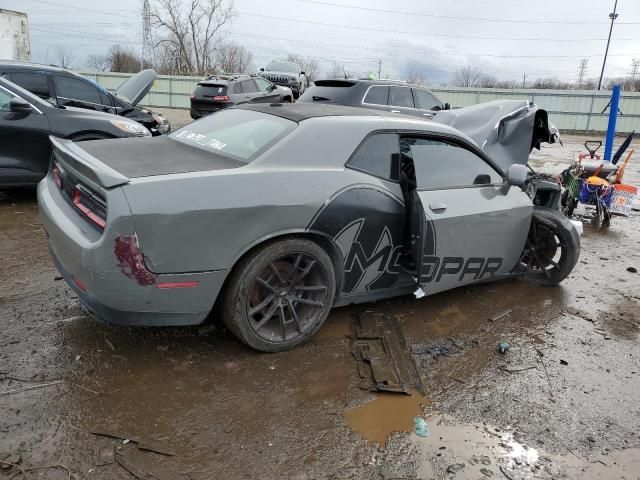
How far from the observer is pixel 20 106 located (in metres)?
6.18

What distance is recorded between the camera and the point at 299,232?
3.19 meters

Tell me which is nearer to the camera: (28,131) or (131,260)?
(131,260)

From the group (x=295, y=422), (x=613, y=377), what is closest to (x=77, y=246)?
(x=295, y=422)

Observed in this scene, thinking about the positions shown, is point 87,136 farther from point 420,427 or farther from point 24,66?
point 420,427

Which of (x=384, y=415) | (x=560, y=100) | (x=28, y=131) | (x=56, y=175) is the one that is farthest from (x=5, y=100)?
(x=560, y=100)

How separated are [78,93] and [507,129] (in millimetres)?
6394

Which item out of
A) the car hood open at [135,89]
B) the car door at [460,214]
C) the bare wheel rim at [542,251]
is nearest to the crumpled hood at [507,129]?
the bare wheel rim at [542,251]

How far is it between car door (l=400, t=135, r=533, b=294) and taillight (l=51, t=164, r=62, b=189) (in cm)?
243

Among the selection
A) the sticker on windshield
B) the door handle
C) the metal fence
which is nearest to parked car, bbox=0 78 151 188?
the sticker on windshield

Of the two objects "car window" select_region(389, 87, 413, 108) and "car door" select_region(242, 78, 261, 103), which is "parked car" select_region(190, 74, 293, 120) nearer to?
"car door" select_region(242, 78, 261, 103)

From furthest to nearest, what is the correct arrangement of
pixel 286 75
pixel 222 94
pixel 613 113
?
1. pixel 286 75
2. pixel 222 94
3. pixel 613 113

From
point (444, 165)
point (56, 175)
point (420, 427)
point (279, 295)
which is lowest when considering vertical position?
point (420, 427)

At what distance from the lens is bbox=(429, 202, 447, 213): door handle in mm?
3709

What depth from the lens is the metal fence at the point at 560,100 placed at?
2288 cm
